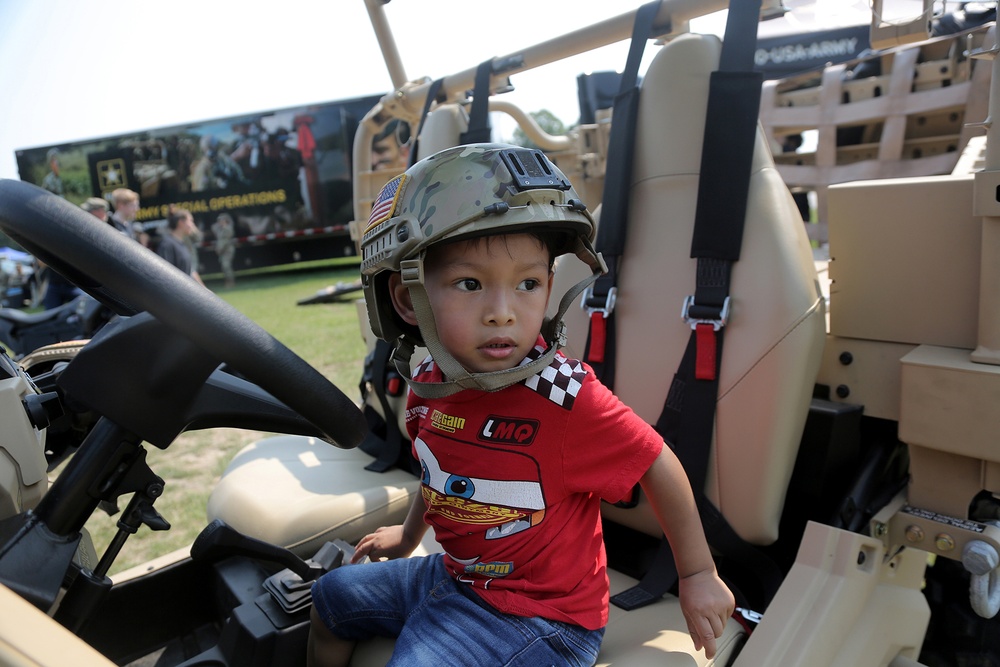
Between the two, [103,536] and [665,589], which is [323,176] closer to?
[103,536]

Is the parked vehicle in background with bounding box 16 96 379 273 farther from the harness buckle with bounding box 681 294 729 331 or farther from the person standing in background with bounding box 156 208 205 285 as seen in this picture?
the harness buckle with bounding box 681 294 729 331

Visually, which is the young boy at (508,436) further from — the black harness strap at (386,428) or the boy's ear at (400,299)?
the black harness strap at (386,428)

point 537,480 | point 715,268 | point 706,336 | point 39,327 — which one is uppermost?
point 715,268

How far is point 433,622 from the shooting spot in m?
1.07

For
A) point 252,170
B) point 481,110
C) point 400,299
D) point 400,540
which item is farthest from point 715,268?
point 252,170

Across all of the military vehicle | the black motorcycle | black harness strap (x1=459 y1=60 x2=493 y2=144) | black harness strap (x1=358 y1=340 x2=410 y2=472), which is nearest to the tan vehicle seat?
the military vehicle

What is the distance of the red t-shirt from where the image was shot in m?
1.03

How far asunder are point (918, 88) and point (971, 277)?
2.73m

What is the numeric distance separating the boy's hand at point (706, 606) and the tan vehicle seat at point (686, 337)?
0.11m

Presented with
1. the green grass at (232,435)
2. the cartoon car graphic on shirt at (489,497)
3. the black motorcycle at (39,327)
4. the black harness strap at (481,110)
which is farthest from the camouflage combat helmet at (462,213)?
the black motorcycle at (39,327)

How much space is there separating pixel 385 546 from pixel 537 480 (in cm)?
45

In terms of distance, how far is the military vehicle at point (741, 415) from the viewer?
3.83 feet

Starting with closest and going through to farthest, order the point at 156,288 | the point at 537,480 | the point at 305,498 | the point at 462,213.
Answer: the point at 156,288
the point at 462,213
the point at 537,480
the point at 305,498

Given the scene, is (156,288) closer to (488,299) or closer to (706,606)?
(488,299)
